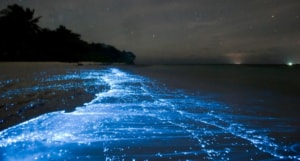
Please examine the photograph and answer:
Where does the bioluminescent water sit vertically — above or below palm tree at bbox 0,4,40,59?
below

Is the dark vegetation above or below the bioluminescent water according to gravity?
above

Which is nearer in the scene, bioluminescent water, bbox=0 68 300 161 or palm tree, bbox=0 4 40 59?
bioluminescent water, bbox=0 68 300 161

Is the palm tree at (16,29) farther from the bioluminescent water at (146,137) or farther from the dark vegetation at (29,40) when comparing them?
the bioluminescent water at (146,137)

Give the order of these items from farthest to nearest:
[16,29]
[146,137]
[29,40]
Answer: [29,40], [16,29], [146,137]

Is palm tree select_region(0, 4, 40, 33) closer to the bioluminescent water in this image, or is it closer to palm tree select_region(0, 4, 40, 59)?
palm tree select_region(0, 4, 40, 59)

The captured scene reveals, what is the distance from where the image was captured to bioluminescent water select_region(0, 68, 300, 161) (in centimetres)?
390

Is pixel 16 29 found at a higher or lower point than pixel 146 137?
higher

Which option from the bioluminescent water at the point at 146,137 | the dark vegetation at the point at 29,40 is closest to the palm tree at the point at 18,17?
the dark vegetation at the point at 29,40

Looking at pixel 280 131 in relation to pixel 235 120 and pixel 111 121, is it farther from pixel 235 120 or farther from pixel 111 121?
pixel 111 121

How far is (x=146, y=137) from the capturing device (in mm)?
4879

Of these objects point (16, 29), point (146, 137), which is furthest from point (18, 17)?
point (146, 137)

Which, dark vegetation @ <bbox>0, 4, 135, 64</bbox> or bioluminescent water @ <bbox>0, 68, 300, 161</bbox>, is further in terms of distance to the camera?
dark vegetation @ <bbox>0, 4, 135, 64</bbox>

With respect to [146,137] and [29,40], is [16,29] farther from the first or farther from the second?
[146,137]

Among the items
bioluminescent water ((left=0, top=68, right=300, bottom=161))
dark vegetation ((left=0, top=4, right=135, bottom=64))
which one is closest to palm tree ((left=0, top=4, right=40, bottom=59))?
dark vegetation ((left=0, top=4, right=135, bottom=64))
